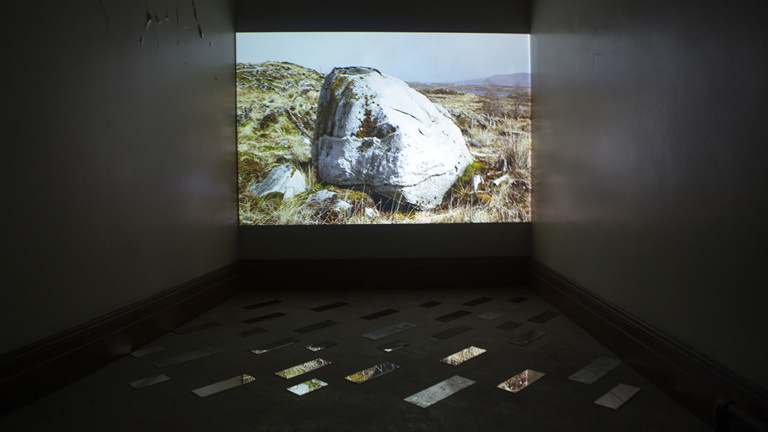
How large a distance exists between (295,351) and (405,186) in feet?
7.76

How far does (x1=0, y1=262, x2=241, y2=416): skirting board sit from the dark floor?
0.07 m

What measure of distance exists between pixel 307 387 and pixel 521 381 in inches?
42.8

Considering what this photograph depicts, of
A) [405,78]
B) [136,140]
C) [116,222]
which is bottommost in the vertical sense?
[116,222]

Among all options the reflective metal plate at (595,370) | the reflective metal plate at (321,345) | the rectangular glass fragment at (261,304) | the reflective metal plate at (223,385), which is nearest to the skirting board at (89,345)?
the rectangular glass fragment at (261,304)

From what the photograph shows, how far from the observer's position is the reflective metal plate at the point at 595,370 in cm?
242

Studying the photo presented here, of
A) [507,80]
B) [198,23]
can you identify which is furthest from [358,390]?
[507,80]

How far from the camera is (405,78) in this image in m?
4.91

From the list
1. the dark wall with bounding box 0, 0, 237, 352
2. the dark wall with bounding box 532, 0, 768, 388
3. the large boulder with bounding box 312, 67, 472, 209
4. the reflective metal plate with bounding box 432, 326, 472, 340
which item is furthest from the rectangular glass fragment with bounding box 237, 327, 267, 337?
the dark wall with bounding box 532, 0, 768, 388

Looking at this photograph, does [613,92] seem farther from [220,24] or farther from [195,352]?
[220,24]

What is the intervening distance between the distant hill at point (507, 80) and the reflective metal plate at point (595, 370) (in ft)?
9.95

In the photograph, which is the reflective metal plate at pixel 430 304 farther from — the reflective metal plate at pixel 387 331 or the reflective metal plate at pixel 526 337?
the reflective metal plate at pixel 526 337

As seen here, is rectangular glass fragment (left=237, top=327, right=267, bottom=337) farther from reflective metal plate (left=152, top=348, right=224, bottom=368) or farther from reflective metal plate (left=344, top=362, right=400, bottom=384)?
reflective metal plate (left=344, top=362, right=400, bottom=384)

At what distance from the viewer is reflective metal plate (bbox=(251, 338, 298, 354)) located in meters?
2.93

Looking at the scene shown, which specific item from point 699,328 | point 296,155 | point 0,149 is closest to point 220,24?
point 296,155
